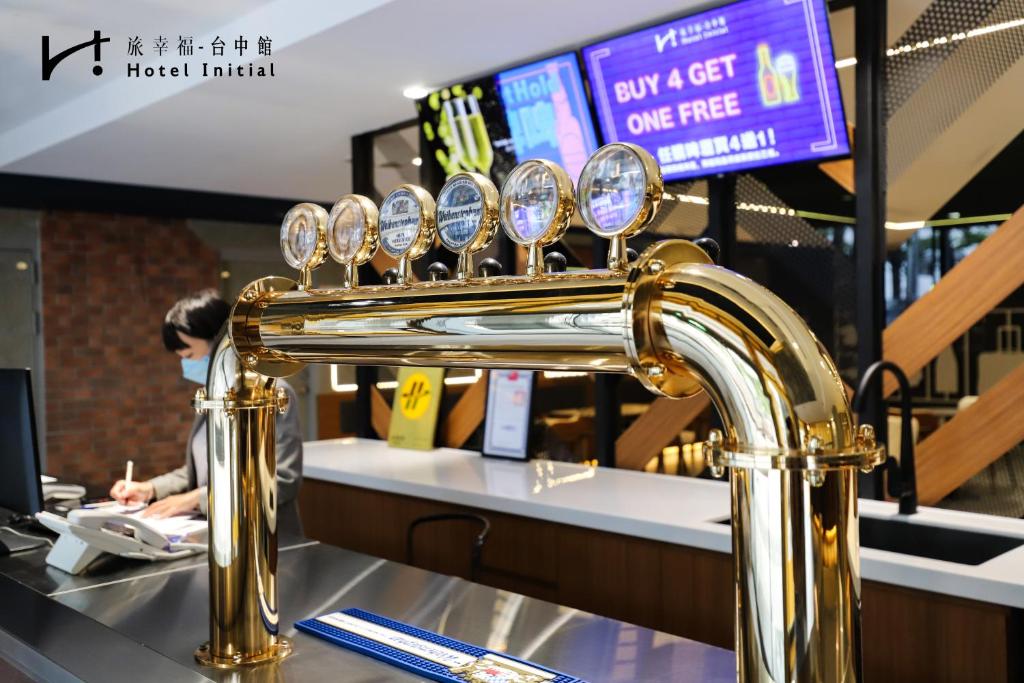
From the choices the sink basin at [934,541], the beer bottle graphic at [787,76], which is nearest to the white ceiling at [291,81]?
the beer bottle graphic at [787,76]

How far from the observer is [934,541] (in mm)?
2473

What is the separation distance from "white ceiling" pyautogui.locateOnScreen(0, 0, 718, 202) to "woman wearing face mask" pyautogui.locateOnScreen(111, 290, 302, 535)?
115 centimetres

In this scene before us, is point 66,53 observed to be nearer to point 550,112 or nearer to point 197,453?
point 550,112

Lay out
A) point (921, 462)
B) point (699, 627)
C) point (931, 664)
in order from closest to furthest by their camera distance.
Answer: point (931, 664) → point (699, 627) → point (921, 462)

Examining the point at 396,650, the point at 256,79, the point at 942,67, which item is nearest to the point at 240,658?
the point at 396,650

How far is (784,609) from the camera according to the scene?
641 mm

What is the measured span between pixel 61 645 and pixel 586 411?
2688 mm

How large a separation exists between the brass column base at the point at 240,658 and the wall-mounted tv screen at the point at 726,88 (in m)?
2.26

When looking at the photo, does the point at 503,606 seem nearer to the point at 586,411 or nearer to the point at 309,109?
the point at 586,411

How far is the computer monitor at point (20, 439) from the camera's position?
6.97 feet

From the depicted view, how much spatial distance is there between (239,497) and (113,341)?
653 centimetres

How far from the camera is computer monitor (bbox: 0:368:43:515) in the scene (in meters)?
2.12

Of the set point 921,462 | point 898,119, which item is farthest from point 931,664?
point 898,119

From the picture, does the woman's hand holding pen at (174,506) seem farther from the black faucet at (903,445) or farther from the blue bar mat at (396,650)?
the black faucet at (903,445)
